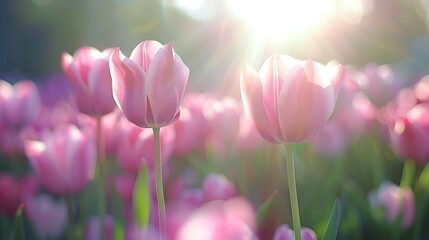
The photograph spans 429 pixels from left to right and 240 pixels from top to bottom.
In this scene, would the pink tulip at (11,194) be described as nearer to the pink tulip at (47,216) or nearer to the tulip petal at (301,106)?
the pink tulip at (47,216)

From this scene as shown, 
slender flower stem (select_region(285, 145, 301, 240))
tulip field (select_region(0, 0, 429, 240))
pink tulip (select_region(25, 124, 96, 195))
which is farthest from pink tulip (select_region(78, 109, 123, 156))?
slender flower stem (select_region(285, 145, 301, 240))

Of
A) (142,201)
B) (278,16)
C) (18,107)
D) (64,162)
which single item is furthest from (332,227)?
(278,16)

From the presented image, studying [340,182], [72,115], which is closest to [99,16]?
[72,115]

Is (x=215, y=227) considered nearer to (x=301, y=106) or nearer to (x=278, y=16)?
(x=301, y=106)

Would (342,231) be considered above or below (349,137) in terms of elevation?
below

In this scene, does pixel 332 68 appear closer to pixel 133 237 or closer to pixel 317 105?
pixel 317 105

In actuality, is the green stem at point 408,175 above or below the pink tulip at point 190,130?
below

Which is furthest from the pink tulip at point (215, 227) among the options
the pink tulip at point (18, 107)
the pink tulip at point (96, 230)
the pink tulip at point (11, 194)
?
the pink tulip at point (18, 107)
